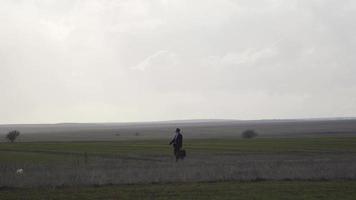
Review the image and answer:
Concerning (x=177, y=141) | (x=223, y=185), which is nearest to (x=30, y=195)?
(x=223, y=185)

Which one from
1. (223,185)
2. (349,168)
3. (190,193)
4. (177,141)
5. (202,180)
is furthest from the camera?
(177,141)

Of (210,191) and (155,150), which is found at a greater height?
(155,150)

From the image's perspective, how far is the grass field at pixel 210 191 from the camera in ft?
57.5

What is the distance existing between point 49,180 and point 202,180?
232 inches

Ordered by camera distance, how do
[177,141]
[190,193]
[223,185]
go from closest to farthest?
1. [190,193]
2. [223,185]
3. [177,141]

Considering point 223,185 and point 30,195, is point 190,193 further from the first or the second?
point 30,195

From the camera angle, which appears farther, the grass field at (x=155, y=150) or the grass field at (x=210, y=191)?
the grass field at (x=155, y=150)

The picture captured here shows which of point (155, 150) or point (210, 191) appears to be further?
point (155, 150)

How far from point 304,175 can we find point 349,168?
283 centimetres

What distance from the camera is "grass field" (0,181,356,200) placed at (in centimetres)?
1753

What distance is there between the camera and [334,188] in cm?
1933

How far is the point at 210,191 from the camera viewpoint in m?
18.8

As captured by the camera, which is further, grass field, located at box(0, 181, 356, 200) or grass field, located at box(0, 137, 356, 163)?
grass field, located at box(0, 137, 356, 163)

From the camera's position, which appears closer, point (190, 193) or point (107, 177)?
point (190, 193)
